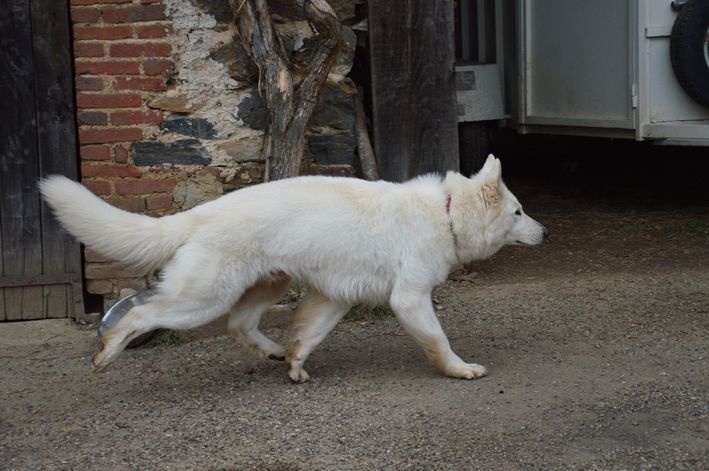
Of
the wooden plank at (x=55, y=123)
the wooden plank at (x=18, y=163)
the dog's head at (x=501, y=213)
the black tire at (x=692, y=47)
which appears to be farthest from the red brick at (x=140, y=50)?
the black tire at (x=692, y=47)

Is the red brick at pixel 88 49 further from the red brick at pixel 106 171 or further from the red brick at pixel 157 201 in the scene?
the red brick at pixel 157 201

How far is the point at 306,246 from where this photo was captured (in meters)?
5.01

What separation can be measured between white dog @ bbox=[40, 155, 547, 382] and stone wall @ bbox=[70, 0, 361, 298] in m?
1.19

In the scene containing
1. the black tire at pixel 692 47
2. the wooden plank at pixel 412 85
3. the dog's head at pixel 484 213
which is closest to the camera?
the dog's head at pixel 484 213

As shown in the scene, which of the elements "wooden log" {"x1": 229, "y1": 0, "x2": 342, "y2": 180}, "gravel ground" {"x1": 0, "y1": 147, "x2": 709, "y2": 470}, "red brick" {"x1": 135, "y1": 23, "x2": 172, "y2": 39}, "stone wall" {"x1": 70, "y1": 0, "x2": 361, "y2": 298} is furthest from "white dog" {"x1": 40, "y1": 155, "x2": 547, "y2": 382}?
"red brick" {"x1": 135, "y1": 23, "x2": 172, "y2": 39}

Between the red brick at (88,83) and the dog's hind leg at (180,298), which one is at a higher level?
the red brick at (88,83)

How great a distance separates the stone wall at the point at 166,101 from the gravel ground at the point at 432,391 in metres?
0.92

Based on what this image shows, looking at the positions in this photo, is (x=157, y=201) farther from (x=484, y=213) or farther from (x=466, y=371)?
(x=466, y=371)

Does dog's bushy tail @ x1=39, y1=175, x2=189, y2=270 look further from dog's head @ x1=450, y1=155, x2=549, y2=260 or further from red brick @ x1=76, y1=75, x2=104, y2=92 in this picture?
dog's head @ x1=450, y1=155, x2=549, y2=260

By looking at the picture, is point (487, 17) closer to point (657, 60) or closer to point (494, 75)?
point (494, 75)

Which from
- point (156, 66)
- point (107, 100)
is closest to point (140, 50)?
point (156, 66)

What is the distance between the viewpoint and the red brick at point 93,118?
615 cm

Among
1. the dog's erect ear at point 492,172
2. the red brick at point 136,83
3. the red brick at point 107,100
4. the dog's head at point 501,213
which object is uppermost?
the red brick at point 136,83

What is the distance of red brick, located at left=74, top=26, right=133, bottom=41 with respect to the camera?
6.06 m
